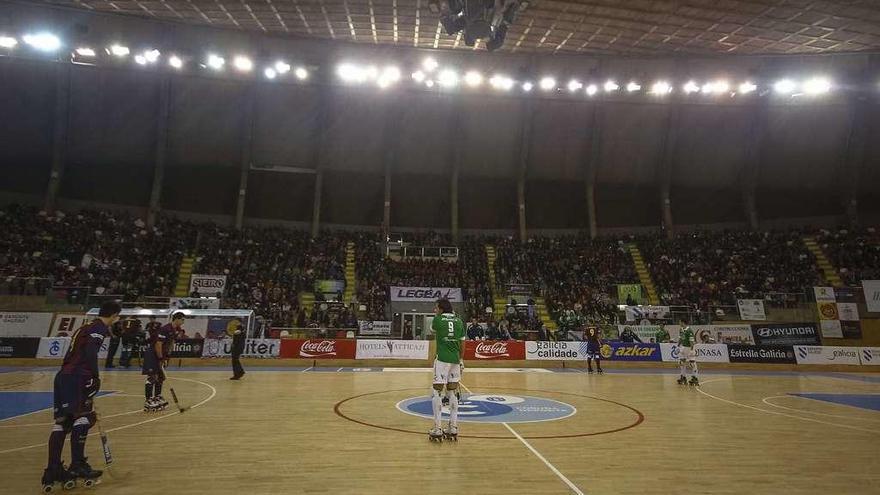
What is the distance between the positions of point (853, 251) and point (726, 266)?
7.77 m

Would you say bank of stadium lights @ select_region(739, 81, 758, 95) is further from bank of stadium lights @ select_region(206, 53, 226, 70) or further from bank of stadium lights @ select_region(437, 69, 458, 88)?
bank of stadium lights @ select_region(206, 53, 226, 70)

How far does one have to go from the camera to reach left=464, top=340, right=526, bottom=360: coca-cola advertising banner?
894 inches

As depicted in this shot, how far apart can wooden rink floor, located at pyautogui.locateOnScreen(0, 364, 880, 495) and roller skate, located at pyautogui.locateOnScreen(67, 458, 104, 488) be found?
17 centimetres

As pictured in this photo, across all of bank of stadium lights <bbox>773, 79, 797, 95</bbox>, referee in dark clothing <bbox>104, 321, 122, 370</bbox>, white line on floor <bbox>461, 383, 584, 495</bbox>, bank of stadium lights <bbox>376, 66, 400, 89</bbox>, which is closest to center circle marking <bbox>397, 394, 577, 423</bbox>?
white line on floor <bbox>461, 383, 584, 495</bbox>

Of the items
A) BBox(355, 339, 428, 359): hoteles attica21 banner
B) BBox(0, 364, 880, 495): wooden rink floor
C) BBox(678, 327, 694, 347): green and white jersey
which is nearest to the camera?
BBox(0, 364, 880, 495): wooden rink floor

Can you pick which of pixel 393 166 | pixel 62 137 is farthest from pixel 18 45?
pixel 393 166

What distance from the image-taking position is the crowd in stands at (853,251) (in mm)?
28500

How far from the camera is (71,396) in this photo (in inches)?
231

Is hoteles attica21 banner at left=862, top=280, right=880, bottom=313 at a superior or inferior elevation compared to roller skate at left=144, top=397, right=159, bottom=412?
superior

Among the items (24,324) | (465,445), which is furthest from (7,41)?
(465,445)

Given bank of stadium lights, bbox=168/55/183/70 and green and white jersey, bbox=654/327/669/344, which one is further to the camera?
bank of stadium lights, bbox=168/55/183/70

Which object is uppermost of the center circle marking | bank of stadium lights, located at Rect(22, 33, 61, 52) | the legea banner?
bank of stadium lights, located at Rect(22, 33, 61, 52)

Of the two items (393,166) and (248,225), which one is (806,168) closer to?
(393,166)

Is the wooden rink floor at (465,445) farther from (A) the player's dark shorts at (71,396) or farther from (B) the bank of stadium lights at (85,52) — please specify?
(B) the bank of stadium lights at (85,52)
